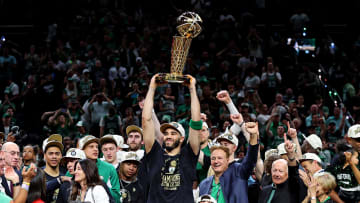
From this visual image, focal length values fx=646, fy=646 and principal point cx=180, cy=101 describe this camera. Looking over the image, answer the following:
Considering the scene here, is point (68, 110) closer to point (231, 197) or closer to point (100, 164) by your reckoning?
point (100, 164)

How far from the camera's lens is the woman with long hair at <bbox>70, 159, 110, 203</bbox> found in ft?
23.3

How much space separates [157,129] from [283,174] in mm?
1716

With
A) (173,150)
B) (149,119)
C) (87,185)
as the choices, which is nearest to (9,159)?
(87,185)

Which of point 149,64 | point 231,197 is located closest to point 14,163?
point 231,197

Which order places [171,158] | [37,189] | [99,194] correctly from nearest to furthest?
1. [99,194]
2. [171,158]
3. [37,189]

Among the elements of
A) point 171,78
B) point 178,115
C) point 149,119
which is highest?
point 178,115

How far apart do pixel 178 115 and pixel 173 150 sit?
28.5 feet

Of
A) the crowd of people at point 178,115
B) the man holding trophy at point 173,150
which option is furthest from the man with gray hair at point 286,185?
the man holding trophy at point 173,150

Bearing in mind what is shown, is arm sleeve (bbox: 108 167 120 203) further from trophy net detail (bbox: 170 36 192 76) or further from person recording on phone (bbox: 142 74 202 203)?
trophy net detail (bbox: 170 36 192 76)

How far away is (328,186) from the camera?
310 inches

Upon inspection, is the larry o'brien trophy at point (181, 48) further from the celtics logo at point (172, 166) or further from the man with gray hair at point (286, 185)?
the man with gray hair at point (286, 185)

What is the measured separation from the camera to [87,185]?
7242 mm

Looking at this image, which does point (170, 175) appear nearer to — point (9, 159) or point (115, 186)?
point (115, 186)

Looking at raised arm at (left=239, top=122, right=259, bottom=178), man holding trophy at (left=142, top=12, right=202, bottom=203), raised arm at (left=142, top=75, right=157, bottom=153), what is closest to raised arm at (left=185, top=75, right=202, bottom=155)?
man holding trophy at (left=142, top=12, right=202, bottom=203)
